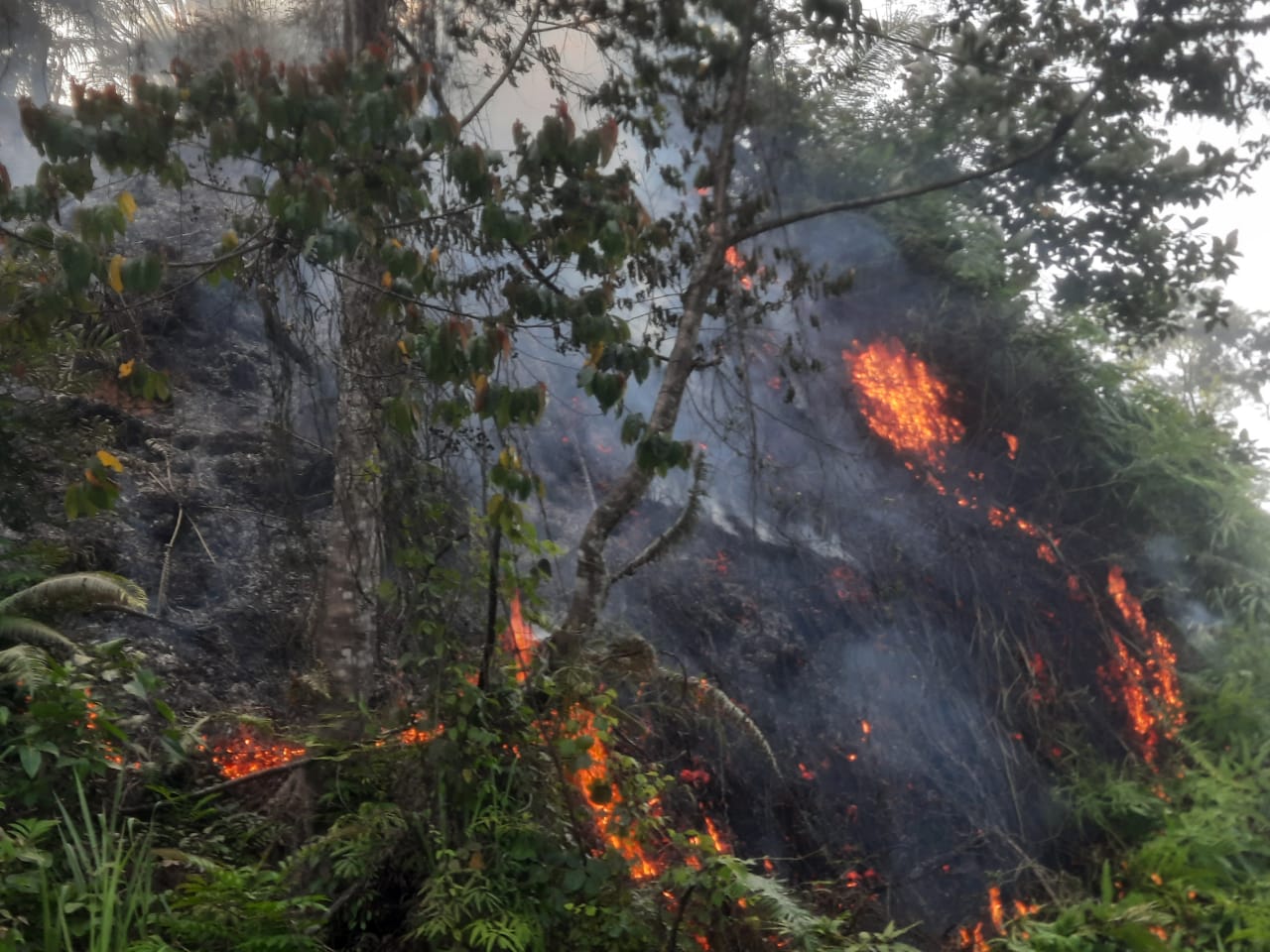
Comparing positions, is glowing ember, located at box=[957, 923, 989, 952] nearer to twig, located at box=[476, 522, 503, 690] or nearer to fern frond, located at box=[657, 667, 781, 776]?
fern frond, located at box=[657, 667, 781, 776]

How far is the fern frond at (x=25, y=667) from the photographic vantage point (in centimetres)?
430

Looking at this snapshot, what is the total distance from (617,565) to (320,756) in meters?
4.40

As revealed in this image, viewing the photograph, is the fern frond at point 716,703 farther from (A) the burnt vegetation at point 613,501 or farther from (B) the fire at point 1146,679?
(B) the fire at point 1146,679

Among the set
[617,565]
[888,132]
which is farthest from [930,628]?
[888,132]

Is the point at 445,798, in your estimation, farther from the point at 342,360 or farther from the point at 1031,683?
the point at 1031,683

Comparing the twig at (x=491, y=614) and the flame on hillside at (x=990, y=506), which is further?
the flame on hillside at (x=990, y=506)

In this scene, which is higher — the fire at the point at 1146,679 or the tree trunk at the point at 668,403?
the tree trunk at the point at 668,403

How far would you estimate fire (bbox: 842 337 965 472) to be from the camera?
11383 millimetres

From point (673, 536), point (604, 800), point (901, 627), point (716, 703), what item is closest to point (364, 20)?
point (673, 536)

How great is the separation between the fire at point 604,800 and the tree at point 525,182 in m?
0.44

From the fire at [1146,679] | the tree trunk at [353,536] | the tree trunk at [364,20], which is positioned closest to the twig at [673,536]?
the tree trunk at [353,536]

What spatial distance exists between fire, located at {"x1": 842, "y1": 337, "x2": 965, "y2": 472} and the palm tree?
8.08 metres

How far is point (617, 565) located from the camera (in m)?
9.48

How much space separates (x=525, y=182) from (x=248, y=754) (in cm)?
403
